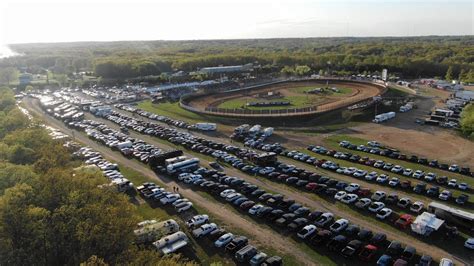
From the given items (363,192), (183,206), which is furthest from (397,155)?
(183,206)

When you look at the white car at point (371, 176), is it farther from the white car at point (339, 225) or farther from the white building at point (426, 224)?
the white car at point (339, 225)

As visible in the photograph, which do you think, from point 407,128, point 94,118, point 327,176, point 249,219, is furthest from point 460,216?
point 94,118

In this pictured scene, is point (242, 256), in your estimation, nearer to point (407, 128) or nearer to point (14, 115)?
point (14, 115)

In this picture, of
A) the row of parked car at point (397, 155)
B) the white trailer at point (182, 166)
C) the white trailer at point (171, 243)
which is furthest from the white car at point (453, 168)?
the white trailer at point (171, 243)

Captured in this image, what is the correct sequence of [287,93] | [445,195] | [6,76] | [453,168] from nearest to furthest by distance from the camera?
[445,195] < [453,168] < [287,93] < [6,76]

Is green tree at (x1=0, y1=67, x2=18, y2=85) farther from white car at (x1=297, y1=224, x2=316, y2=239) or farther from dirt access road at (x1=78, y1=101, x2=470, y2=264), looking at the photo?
white car at (x1=297, y1=224, x2=316, y2=239)

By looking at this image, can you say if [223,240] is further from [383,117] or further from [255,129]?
[383,117]

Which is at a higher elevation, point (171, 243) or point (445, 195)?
point (445, 195)

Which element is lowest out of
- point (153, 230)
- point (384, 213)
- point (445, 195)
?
point (384, 213)

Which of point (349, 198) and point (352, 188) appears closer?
point (349, 198)
